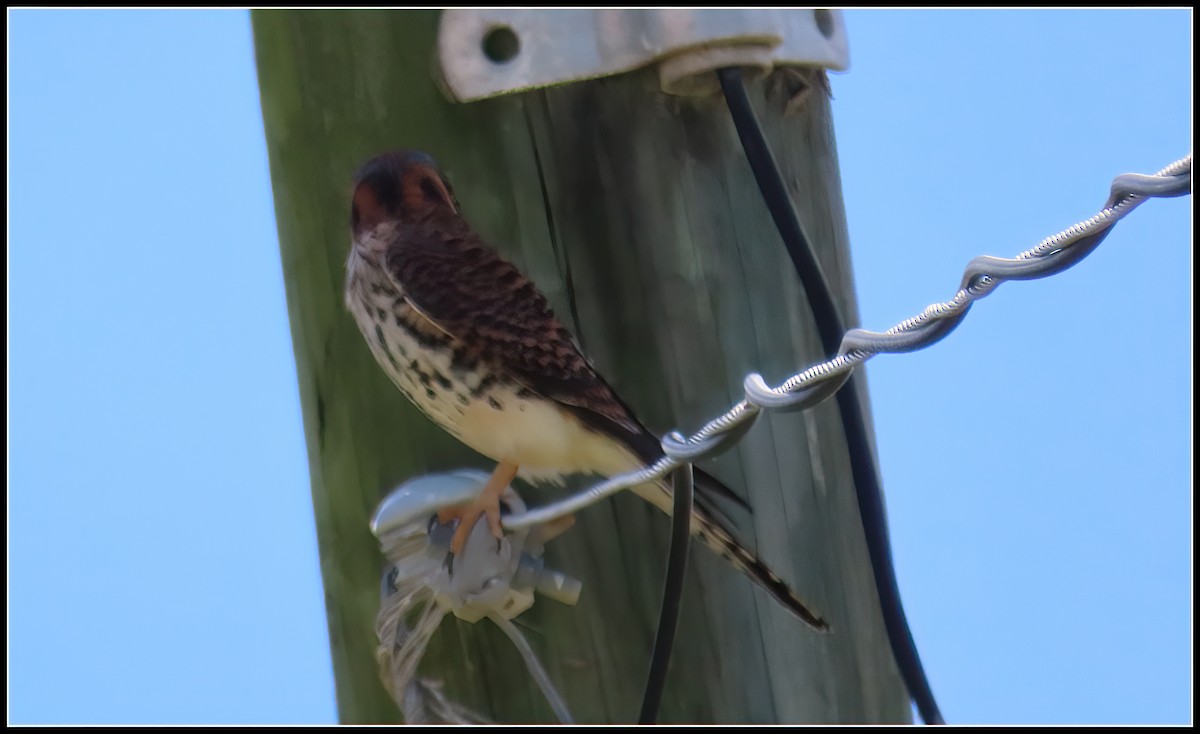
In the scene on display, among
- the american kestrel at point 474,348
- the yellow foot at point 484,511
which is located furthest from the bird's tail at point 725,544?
the yellow foot at point 484,511

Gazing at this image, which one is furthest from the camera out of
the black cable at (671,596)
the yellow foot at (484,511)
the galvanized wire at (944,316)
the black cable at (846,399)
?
the yellow foot at (484,511)

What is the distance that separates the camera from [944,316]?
1302mm

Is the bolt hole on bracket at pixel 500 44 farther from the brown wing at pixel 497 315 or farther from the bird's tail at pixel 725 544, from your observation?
the bird's tail at pixel 725 544

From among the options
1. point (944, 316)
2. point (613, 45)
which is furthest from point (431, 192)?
point (944, 316)

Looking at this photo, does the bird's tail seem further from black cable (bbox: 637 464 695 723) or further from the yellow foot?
the yellow foot

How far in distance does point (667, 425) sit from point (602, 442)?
0.33 feet

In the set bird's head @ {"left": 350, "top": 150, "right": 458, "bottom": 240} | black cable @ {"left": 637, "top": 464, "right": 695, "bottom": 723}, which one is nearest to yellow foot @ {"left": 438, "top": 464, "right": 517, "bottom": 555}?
black cable @ {"left": 637, "top": 464, "right": 695, "bottom": 723}

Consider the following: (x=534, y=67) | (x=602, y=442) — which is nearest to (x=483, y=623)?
(x=602, y=442)

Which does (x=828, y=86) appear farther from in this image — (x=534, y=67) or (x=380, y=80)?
(x=380, y=80)

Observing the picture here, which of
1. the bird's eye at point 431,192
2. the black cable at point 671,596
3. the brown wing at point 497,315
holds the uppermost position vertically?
the bird's eye at point 431,192

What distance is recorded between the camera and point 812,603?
75.9 inches

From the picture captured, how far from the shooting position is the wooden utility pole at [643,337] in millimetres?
1914

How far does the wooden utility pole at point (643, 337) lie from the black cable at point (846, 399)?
8cm

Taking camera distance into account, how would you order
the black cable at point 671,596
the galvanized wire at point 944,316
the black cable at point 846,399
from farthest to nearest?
the black cable at point 846,399, the black cable at point 671,596, the galvanized wire at point 944,316
